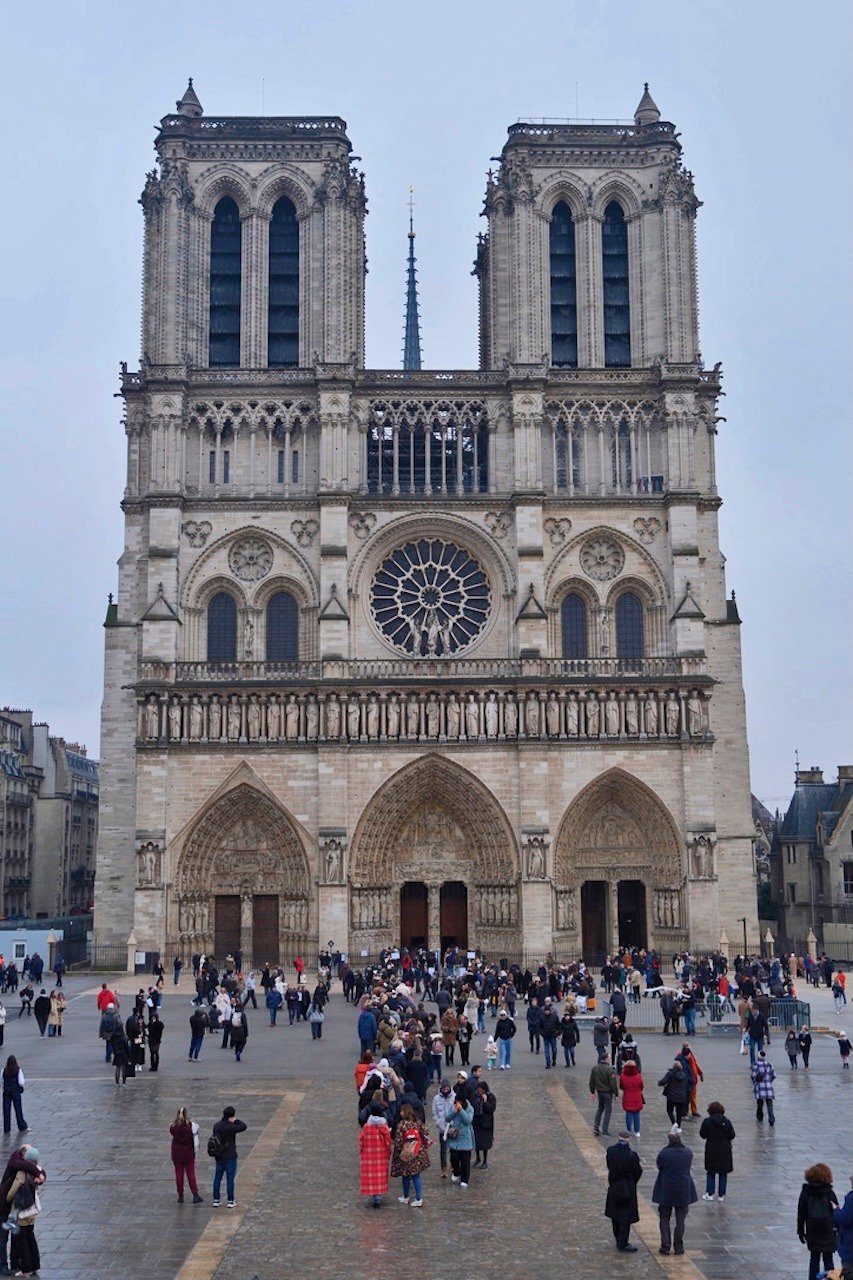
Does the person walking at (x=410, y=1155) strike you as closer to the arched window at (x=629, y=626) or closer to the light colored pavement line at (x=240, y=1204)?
the light colored pavement line at (x=240, y=1204)

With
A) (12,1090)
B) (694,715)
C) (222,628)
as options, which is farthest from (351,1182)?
(222,628)

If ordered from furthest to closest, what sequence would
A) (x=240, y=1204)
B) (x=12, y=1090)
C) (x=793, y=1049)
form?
1. (x=793, y=1049)
2. (x=12, y=1090)
3. (x=240, y=1204)

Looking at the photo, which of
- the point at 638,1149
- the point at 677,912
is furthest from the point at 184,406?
the point at 638,1149

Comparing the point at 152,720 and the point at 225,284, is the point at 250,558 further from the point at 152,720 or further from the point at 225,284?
the point at 225,284

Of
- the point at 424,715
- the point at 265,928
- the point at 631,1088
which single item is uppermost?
the point at 424,715

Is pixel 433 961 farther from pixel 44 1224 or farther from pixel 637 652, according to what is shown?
pixel 44 1224

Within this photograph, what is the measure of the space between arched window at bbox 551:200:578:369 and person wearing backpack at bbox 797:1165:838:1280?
141ft

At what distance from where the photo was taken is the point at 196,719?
47.6 meters

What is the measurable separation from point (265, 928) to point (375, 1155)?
3346 centimetres

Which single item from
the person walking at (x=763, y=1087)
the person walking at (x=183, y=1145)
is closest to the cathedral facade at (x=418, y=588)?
the person walking at (x=763, y=1087)

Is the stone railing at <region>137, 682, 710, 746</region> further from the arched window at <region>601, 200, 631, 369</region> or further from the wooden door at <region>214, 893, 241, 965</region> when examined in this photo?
the arched window at <region>601, 200, 631, 369</region>

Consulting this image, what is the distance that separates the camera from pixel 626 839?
4862 cm

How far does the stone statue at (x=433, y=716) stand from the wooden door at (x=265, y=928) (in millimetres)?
8158

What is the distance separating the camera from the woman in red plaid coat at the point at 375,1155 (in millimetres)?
15453
